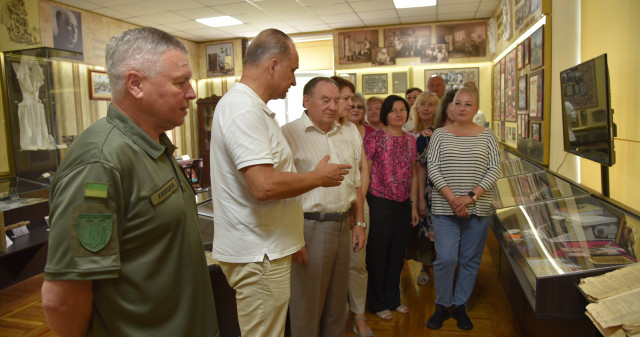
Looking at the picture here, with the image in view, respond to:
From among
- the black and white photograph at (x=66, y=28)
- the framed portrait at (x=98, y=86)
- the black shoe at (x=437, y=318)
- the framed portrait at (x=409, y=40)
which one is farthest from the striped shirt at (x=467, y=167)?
the black and white photograph at (x=66, y=28)

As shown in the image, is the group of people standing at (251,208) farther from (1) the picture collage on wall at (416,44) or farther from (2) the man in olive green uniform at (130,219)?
(1) the picture collage on wall at (416,44)

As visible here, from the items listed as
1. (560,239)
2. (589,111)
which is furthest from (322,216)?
(589,111)

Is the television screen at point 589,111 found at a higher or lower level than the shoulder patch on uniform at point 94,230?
higher

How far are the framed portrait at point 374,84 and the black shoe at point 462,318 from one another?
22.0ft

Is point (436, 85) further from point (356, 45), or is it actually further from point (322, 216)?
point (356, 45)

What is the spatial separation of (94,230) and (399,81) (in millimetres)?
8714

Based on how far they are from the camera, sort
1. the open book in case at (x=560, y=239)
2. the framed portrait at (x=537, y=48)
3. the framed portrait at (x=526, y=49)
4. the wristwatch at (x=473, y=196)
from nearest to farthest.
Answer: the open book in case at (x=560, y=239)
the wristwatch at (x=473, y=196)
the framed portrait at (x=537, y=48)
the framed portrait at (x=526, y=49)

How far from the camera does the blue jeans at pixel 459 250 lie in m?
3.05

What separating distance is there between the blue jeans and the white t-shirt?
171 centimetres

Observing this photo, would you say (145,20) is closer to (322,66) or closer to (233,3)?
(233,3)

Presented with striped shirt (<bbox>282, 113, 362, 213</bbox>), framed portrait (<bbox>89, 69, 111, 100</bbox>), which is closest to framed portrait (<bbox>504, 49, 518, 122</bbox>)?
striped shirt (<bbox>282, 113, 362, 213</bbox>)

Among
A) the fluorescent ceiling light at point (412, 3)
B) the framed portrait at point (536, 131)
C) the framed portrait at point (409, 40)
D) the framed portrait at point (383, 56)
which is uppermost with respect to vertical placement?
the fluorescent ceiling light at point (412, 3)

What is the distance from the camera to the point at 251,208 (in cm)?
162

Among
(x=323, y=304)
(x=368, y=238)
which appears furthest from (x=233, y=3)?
(x=323, y=304)
